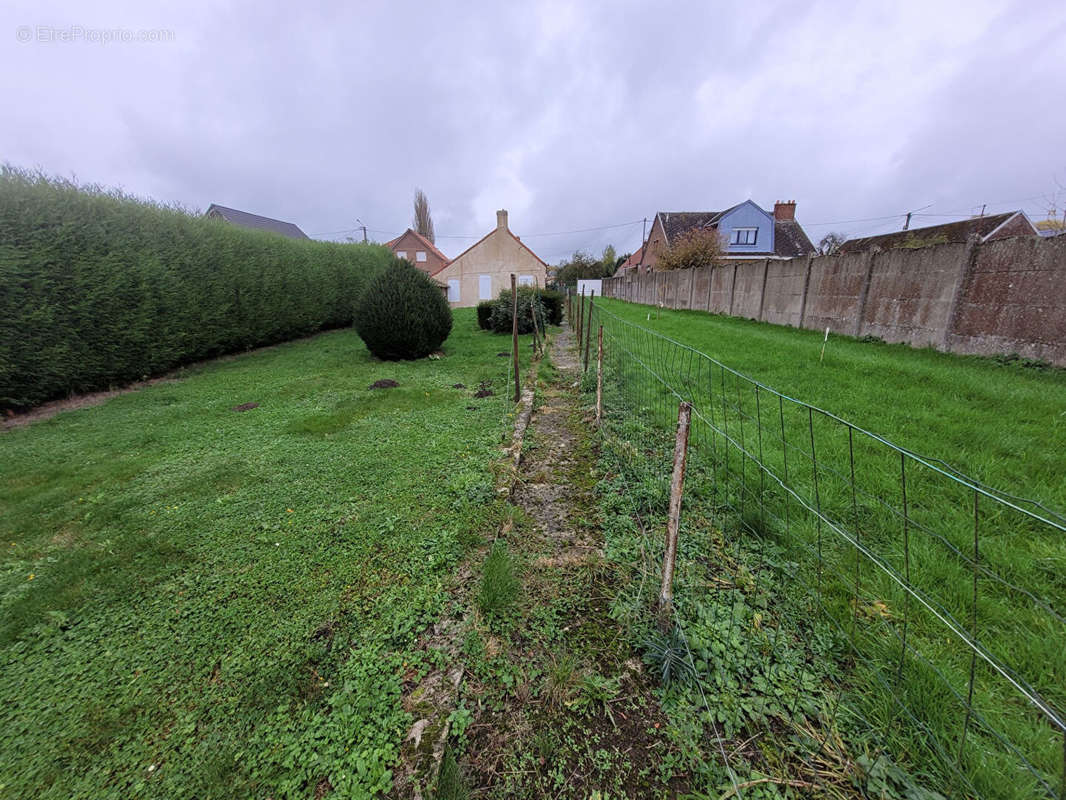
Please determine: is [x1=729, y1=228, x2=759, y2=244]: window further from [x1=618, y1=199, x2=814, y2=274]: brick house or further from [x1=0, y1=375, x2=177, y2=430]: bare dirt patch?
[x1=0, y1=375, x2=177, y2=430]: bare dirt patch

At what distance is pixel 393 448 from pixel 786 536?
137 inches

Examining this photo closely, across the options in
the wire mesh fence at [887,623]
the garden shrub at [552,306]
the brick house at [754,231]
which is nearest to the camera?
the wire mesh fence at [887,623]

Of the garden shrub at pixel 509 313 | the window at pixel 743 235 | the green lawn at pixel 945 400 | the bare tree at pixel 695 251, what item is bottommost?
the green lawn at pixel 945 400

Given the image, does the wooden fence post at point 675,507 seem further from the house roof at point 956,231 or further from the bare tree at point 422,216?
the bare tree at point 422,216

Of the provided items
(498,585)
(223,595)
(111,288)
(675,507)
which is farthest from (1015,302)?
(111,288)

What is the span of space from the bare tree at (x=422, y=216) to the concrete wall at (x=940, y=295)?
147 ft

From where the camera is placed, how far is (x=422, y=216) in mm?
48094

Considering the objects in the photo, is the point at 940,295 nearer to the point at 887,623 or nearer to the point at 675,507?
the point at 887,623

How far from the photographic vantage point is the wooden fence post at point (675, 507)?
5.51 feet

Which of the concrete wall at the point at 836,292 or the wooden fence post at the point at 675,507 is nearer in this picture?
the wooden fence post at the point at 675,507

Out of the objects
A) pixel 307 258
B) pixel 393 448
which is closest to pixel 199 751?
pixel 393 448

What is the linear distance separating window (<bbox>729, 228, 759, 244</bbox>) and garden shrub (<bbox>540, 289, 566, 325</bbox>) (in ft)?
61.9

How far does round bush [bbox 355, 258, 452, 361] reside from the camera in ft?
25.7

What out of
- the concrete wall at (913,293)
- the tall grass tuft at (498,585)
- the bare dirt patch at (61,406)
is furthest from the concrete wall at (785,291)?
the bare dirt patch at (61,406)
